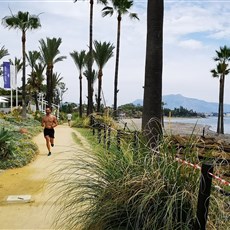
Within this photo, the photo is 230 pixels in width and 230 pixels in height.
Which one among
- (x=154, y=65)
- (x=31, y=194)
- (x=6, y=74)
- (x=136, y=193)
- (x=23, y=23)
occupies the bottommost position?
(x=31, y=194)

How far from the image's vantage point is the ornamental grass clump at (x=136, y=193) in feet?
11.6

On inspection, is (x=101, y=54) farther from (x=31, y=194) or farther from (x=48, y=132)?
(x=31, y=194)

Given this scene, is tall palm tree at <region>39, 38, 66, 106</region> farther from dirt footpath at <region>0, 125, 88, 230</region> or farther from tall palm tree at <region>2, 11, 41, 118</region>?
dirt footpath at <region>0, 125, 88, 230</region>

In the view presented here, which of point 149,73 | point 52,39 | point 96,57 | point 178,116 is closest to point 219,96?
point 96,57

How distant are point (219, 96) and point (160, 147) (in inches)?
1450

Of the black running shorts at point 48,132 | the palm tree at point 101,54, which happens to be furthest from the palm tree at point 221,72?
the black running shorts at point 48,132

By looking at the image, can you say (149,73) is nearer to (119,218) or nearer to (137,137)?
(137,137)

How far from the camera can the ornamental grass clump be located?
3541mm

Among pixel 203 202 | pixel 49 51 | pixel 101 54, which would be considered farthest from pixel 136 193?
pixel 49 51

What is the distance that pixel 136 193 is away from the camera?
11.9 ft

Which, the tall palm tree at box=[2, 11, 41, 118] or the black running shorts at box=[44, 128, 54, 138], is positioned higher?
the tall palm tree at box=[2, 11, 41, 118]

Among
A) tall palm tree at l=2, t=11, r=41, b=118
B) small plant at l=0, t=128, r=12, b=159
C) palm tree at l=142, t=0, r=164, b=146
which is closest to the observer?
palm tree at l=142, t=0, r=164, b=146

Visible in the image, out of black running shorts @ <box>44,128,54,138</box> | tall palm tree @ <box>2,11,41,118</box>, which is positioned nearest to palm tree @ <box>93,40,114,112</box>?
tall palm tree @ <box>2,11,41,118</box>

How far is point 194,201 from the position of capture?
3.55m
